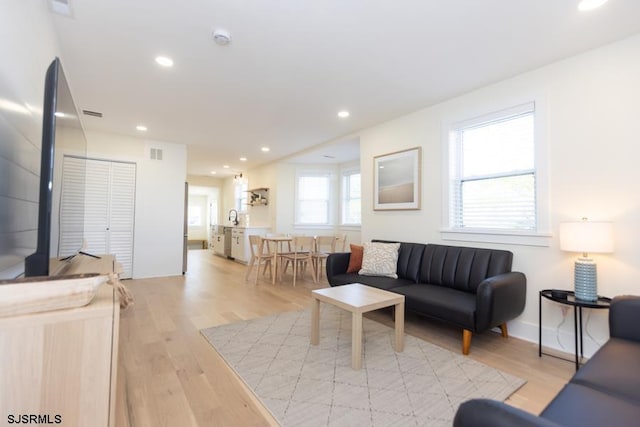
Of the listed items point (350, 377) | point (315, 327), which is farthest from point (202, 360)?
point (350, 377)

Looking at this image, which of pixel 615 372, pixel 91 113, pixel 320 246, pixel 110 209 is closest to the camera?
pixel 615 372

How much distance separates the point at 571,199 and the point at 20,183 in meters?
3.72

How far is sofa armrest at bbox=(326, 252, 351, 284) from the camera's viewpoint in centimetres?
372

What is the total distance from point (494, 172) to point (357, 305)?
2137 millimetres

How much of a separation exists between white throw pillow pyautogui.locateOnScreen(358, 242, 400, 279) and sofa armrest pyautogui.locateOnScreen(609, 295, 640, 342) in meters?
1.94

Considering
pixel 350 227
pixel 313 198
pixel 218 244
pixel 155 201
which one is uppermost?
pixel 313 198

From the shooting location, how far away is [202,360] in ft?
7.58

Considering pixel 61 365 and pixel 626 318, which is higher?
pixel 61 365

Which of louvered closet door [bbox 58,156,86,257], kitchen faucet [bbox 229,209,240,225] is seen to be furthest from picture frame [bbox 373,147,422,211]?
kitchen faucet [bbox 229,209,240,225]

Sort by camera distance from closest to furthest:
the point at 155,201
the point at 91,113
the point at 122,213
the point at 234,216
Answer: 1. the point at 91,113
2. the point at 122,213
3. the point at 155,201
4. the point at 234,216

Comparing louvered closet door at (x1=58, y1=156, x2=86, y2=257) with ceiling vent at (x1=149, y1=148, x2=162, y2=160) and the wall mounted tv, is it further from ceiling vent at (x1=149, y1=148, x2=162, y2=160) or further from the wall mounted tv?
ceiling vent at (x1=149, y1=148, x2=162, y2=160)

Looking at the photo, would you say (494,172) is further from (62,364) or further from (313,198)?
(313,198)

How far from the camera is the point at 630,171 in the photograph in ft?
7.44

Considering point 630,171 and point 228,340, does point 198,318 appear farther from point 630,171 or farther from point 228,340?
point 630,171
